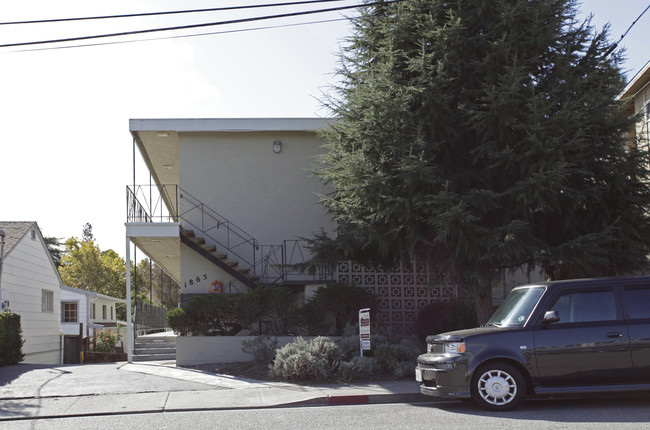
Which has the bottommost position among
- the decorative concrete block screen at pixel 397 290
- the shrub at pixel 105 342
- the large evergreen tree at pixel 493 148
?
the shrub at pixel 105 342

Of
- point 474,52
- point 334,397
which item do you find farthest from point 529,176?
point 334,397

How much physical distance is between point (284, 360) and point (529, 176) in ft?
19.1

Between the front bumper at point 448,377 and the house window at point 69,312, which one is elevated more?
the house window at point 69,312

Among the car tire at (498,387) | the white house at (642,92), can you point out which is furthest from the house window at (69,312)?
the car tire at (498,387)

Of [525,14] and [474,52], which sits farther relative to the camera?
[474,52]

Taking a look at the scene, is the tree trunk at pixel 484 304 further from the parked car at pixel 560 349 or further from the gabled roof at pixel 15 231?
the gabled roof at pixel 15 231

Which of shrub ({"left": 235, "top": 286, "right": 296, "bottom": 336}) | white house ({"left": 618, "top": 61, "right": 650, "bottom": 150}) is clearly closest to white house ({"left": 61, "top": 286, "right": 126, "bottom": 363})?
shrub ({"left": 235, "top": 286, "right": 296, "bottom": 336})

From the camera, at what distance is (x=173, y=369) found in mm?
14625

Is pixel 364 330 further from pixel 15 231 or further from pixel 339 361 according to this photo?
pixel 15 231

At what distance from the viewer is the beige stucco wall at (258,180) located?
19172 mm

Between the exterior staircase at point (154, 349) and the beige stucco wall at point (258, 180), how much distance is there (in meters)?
3.95

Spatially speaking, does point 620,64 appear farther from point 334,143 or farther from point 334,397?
point 334,397

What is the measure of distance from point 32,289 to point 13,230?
2512 millimetres

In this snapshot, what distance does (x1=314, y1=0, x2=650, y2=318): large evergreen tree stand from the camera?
1198 centimetres
